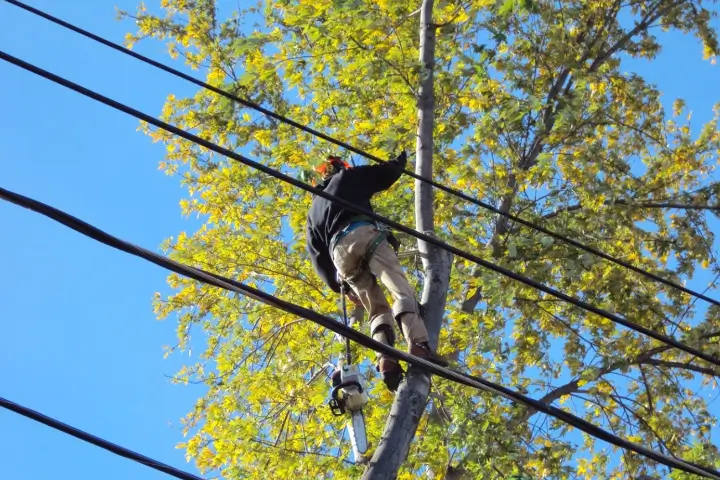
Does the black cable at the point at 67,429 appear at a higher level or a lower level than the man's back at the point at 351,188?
lower

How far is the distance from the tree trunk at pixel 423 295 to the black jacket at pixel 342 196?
422 millimetres

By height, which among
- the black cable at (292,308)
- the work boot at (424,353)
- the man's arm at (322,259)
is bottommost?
the black cable at (292,308)

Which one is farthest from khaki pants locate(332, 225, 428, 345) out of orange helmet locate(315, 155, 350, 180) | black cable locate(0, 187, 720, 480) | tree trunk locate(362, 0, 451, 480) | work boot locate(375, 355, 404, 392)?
black cable locate(0, 187, 720, 480)

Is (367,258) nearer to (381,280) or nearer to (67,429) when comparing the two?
(381,280)

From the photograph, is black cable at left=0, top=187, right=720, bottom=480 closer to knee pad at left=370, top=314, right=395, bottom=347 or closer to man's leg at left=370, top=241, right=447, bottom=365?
man's leg at left=370, top=241, right=447, bottom=365

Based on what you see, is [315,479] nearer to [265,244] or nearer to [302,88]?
[265,244]

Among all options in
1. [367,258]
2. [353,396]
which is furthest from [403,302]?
[353,396]

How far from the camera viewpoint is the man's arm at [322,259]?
7797 mm

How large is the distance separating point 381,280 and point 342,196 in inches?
28.2

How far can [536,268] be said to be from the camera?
9.80m

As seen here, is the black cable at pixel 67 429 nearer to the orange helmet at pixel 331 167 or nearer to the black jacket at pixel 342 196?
the black jacket at pixel 342 196

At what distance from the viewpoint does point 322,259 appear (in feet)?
25.7

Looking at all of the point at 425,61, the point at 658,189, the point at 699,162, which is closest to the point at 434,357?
the point at 425,61

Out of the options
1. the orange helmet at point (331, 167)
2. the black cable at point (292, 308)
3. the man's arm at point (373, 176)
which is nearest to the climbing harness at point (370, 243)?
the man's arm at point (373, 176)
